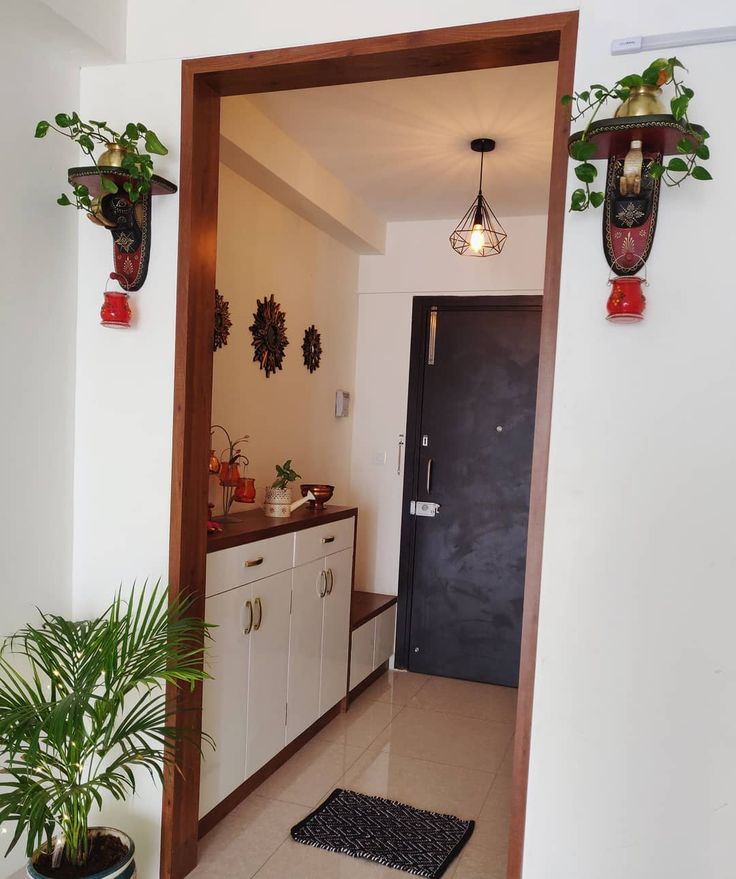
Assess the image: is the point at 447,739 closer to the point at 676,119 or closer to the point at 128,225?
the point at 128,225

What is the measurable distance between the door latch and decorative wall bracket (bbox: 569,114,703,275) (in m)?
2.90

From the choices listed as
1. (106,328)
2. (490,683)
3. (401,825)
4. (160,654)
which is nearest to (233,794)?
(401,825)

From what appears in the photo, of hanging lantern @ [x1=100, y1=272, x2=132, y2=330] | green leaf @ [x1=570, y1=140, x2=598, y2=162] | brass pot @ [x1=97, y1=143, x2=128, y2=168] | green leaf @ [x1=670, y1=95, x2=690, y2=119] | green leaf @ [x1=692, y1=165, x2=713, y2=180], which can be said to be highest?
green leaf @ [x1=670, y1=95, x2=690, y2=119]

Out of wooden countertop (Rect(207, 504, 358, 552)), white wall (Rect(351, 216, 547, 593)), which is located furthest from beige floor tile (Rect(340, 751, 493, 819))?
white wall (Rect(351, 216, 547, 593))

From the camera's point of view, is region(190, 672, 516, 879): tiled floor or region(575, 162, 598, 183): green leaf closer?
region(575, 162, 598, 183): green leaf

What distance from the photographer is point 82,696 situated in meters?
1.79

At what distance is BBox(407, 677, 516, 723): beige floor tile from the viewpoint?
13.1ft

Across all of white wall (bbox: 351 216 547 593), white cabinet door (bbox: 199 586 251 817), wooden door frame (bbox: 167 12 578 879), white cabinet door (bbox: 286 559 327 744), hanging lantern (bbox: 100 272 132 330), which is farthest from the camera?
white wall (bbox: 351 216 547 593)

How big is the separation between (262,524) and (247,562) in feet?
0.93

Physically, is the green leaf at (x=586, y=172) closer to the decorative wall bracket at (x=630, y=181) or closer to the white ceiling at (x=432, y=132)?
the decorative wall bracket at (x=630, y=181)

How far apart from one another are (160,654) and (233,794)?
3.60 feet

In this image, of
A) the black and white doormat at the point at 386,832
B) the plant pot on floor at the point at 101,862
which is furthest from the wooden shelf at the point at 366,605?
the plant pot on floor at the point at 101,862

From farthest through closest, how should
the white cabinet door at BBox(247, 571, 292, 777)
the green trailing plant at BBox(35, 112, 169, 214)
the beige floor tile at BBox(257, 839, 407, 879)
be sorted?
the white cabinet door at BBox(247, 571, 292, 777), the beige floor tile at BBox(257, 839, 407, 879), the green trailing plant at BBox(35, 112, 169, 214)

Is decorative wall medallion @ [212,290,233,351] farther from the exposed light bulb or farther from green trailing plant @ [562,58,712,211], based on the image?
green trailing plant @ [562,58,712,211]
